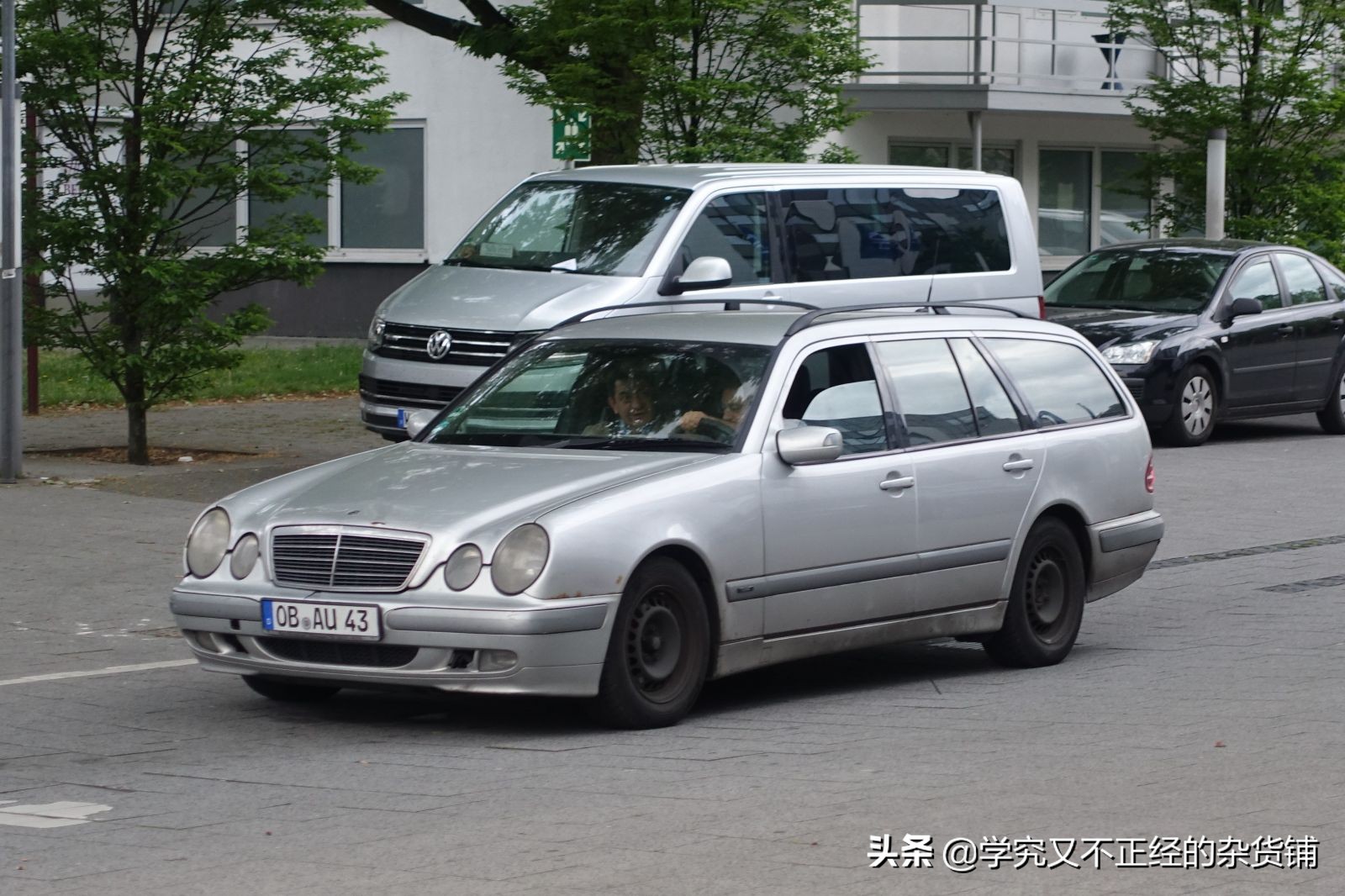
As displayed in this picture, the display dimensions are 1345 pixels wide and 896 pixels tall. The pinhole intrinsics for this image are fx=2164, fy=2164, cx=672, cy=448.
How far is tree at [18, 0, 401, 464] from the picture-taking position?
15391 millimetres

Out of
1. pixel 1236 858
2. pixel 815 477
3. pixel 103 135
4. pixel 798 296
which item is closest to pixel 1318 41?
pixel 798 296

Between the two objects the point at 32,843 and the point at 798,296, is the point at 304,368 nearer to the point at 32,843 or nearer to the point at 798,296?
the point at 798,296

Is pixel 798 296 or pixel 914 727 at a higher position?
pixel 798 296

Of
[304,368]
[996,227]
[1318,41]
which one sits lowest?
[304,368]

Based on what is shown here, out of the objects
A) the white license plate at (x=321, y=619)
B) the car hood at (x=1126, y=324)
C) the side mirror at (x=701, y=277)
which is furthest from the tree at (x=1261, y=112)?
the white license plate at (x=321, y=619)

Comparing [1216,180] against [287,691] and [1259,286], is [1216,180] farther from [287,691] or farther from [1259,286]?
[287,691]

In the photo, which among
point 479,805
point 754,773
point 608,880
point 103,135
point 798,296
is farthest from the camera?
point 103,135

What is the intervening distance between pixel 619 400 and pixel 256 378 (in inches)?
632

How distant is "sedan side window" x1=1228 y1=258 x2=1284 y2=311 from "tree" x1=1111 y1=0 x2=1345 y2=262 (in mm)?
6038

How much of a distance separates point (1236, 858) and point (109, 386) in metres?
17.3

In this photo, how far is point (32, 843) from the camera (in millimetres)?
6027

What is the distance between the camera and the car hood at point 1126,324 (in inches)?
749

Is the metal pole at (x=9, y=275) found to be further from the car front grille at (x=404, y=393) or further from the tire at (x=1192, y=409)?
the tire at (x=1192, y=409)

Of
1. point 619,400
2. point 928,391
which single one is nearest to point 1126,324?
point 928,391
